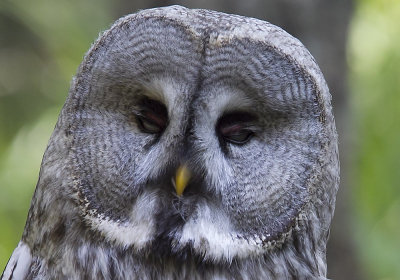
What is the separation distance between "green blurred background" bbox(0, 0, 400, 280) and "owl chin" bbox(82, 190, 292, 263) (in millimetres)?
1461

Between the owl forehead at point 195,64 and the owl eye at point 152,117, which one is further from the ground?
the owl forehead at point 195,64

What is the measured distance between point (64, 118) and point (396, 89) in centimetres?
306

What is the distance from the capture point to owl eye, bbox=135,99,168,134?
94.6 inches

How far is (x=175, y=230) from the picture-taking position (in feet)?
7.91

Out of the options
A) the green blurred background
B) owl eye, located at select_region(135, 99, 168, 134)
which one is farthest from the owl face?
the green blurred background

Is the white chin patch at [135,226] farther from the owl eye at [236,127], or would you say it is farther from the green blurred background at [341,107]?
the green blurred background at [341,107]

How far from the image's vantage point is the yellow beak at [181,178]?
7.76 ft

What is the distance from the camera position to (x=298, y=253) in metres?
2.57

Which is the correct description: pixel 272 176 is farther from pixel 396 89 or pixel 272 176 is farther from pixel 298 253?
pixel 396 89

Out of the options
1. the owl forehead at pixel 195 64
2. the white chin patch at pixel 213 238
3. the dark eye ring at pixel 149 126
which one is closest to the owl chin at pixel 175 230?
the white chin patch at pixel 213 238

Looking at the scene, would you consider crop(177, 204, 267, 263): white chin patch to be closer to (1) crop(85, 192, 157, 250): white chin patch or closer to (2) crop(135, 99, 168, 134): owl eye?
(1) crop(85, 192, 157, 250): white chin patch

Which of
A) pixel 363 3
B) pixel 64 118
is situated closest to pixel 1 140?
pixel 363 3

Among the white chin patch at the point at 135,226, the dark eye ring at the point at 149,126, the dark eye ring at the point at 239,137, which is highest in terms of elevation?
the dark eye ring at the point at 239,137

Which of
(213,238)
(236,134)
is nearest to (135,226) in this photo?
(213,238)
